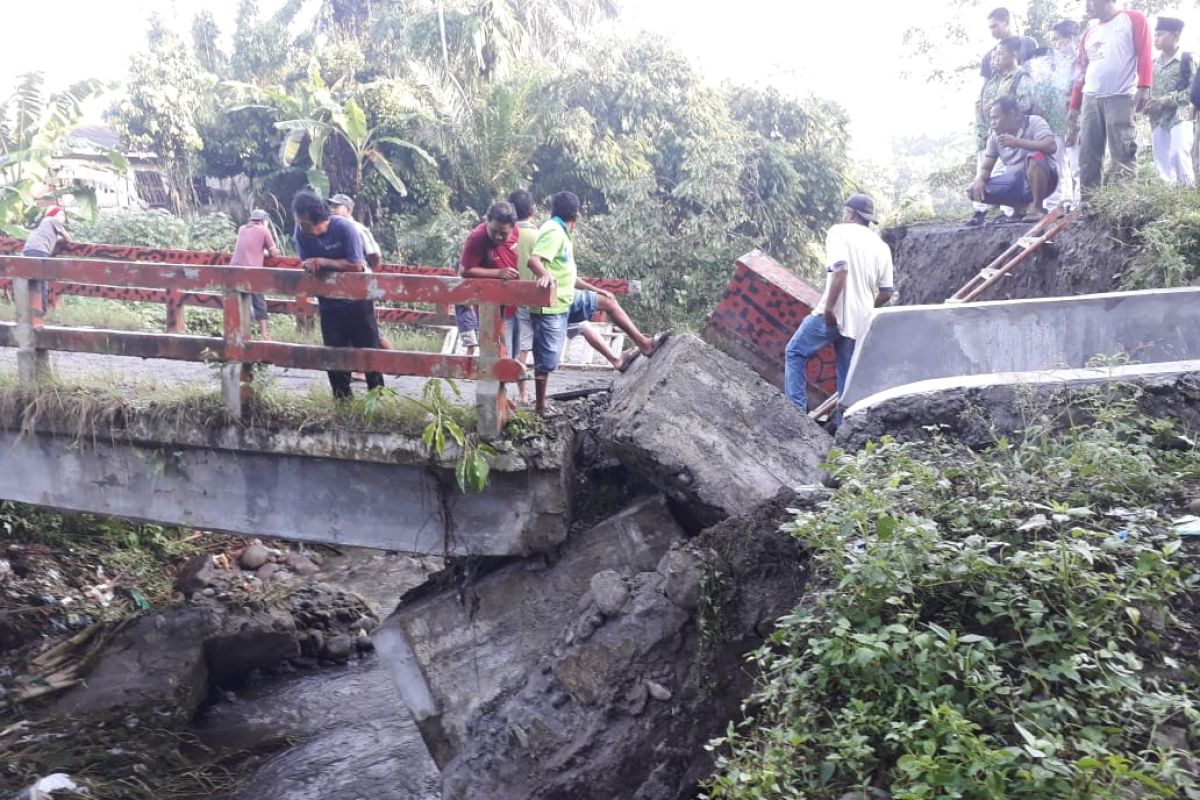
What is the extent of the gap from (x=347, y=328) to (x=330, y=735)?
2982mm

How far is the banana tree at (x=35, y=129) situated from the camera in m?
13.5

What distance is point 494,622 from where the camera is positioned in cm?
548

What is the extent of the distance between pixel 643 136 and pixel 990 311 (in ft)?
38.8

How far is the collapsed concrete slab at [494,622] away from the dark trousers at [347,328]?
1421 mm

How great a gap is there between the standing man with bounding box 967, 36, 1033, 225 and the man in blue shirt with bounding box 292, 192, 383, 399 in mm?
6313

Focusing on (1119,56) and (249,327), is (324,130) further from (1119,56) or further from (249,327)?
(1119,56)

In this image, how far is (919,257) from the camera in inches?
398

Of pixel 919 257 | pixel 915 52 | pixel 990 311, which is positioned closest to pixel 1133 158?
pixel 919 257

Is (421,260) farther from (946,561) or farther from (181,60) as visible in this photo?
(946,561)

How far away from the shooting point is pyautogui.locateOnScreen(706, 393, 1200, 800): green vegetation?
102 inches

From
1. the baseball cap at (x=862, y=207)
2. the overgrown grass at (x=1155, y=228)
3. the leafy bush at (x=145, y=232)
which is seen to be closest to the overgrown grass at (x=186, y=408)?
the baseball cap at (x=862, y=207)

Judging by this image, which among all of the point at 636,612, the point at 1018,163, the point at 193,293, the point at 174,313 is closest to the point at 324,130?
the point at 193,293

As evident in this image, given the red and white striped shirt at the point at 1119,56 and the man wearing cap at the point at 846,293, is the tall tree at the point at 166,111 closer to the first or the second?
the man wearing cap at the point at 846,293

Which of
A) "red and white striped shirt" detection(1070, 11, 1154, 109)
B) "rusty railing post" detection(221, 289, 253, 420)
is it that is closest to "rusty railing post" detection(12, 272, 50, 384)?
"rusty railing post" detection(221, 289, 253, 420)
